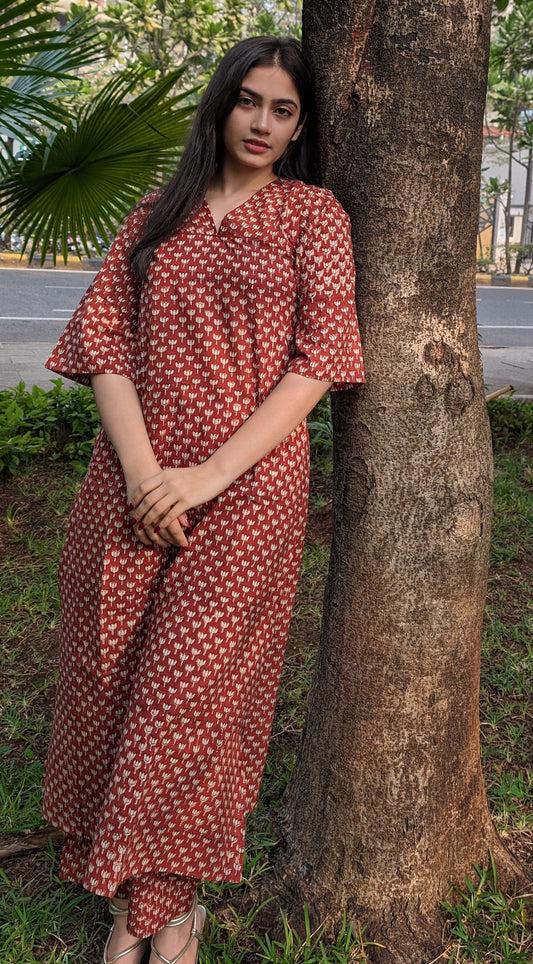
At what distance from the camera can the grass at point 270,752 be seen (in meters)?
1.74

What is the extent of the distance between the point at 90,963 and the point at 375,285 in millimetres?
1365

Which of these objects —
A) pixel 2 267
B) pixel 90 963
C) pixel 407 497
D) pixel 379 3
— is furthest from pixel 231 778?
pixel 2 267

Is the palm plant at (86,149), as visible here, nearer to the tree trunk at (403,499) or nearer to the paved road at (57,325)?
the tree trunk at (403,499)

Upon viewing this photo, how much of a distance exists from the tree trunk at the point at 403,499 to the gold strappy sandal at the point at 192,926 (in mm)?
171

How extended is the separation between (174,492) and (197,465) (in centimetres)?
7

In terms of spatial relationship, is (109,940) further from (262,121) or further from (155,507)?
(262,121)

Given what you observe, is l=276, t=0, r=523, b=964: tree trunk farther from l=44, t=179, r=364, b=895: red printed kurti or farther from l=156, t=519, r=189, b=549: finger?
l=156, t=519, r=189, b=549: finger

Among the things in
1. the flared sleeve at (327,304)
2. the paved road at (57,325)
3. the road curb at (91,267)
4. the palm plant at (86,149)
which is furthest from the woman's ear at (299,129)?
the road curb at (91,267)

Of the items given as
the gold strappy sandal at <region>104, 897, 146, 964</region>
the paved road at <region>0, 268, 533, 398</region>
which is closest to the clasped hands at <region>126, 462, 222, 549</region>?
the gold strappy sandal at <region>104, 897, 146, 964</region>

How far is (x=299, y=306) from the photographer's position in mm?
1562

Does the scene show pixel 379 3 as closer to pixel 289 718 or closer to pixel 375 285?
pixel 375 285

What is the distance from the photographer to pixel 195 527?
5.12 feet

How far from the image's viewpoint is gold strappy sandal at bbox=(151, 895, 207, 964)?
5.51 feet

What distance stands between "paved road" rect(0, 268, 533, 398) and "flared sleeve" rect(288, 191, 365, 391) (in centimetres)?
421
